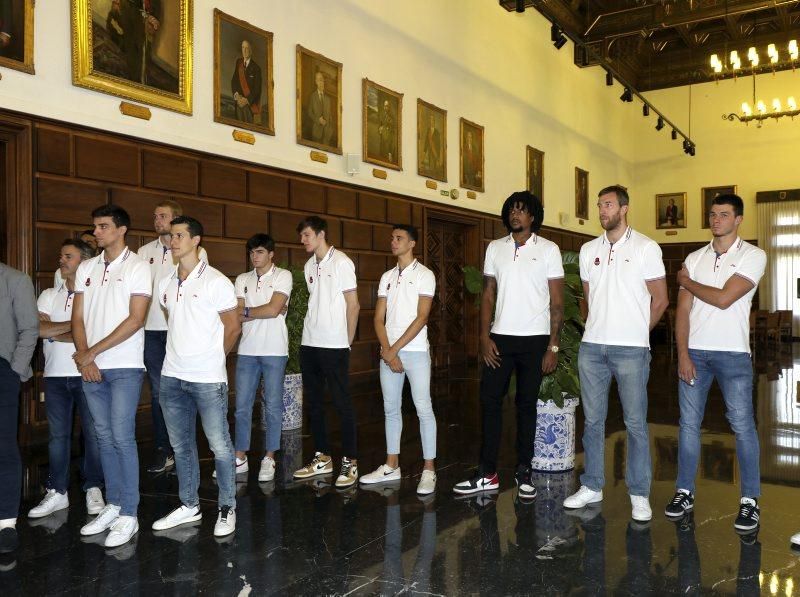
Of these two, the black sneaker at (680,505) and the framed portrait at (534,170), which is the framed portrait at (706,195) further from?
the black sneaker at (680,505)

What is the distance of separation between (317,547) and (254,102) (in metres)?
5.72

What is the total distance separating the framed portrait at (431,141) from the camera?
10641mm

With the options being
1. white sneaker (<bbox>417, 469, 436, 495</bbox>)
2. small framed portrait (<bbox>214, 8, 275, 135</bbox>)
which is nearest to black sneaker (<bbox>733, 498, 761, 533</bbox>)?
white sneaker (<bbox>417, 469, 436, 495</bbox>)

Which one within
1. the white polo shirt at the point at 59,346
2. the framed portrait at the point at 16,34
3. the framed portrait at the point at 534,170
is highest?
the framed portrait at the point at 534,170

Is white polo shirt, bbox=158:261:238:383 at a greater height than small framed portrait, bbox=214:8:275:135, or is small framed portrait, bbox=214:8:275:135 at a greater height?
small framed portrait, bbox=214:8:275:135

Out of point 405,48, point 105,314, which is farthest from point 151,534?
point 405,48

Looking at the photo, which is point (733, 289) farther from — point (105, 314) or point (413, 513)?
point (105, 314)

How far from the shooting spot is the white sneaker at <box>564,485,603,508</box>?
3.84m

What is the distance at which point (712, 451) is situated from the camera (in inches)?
205

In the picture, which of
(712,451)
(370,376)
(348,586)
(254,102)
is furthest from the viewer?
(370,376)

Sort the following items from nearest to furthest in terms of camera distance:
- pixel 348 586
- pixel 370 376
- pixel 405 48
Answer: pixel 348 586
pixel 370 376
pixel 405 48

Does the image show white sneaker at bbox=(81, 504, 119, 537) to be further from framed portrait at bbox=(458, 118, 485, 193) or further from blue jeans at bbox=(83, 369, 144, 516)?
framed portrait at bbox=(458, 118, 485, 193)

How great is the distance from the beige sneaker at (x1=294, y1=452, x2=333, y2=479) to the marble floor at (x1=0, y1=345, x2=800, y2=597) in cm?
11

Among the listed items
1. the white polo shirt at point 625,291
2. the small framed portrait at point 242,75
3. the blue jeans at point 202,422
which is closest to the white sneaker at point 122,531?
the blue jeans at point 202,422
